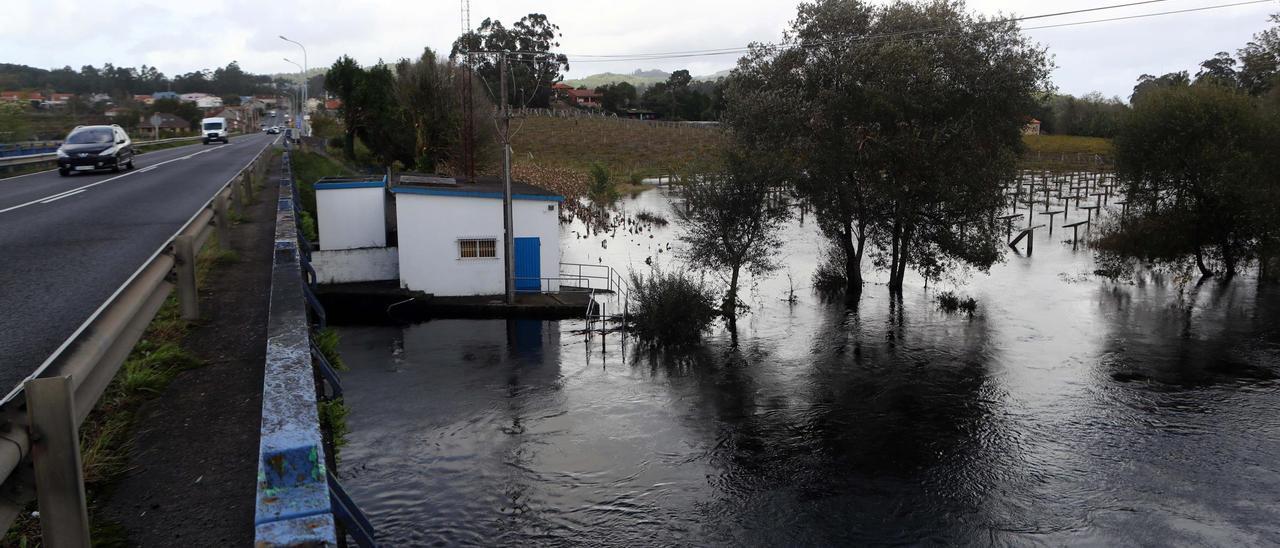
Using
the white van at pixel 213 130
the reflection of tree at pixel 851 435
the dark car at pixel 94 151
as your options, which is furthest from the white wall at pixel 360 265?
the white van at pixel 213 130

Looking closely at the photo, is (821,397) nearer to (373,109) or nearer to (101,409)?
(101,409)

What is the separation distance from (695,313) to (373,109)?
2991 centimetres

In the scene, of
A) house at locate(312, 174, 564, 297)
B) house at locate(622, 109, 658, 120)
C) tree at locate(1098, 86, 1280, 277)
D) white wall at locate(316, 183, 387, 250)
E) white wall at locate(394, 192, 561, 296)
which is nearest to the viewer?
white wall at locate(394, 192, 561, 296)

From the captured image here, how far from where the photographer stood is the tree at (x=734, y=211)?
31.0 m

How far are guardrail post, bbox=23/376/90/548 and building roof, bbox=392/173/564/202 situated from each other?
1064 inches

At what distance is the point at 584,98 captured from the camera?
155m

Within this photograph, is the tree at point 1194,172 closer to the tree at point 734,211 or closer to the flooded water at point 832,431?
the flooded water at point 832,431

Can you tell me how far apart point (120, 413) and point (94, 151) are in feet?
79.5

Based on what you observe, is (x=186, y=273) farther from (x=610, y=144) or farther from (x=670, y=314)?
(x=610, y=144)

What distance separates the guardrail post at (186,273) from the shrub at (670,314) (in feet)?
67.4

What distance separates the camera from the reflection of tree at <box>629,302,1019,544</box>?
1617 cm

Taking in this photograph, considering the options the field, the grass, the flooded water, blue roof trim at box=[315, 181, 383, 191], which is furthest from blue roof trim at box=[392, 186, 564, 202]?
the field

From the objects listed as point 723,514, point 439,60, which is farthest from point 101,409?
point 439,60

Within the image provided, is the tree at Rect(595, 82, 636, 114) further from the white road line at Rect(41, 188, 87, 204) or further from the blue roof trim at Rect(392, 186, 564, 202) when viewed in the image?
the white road line at Rect(41, 188, 87, 204)
